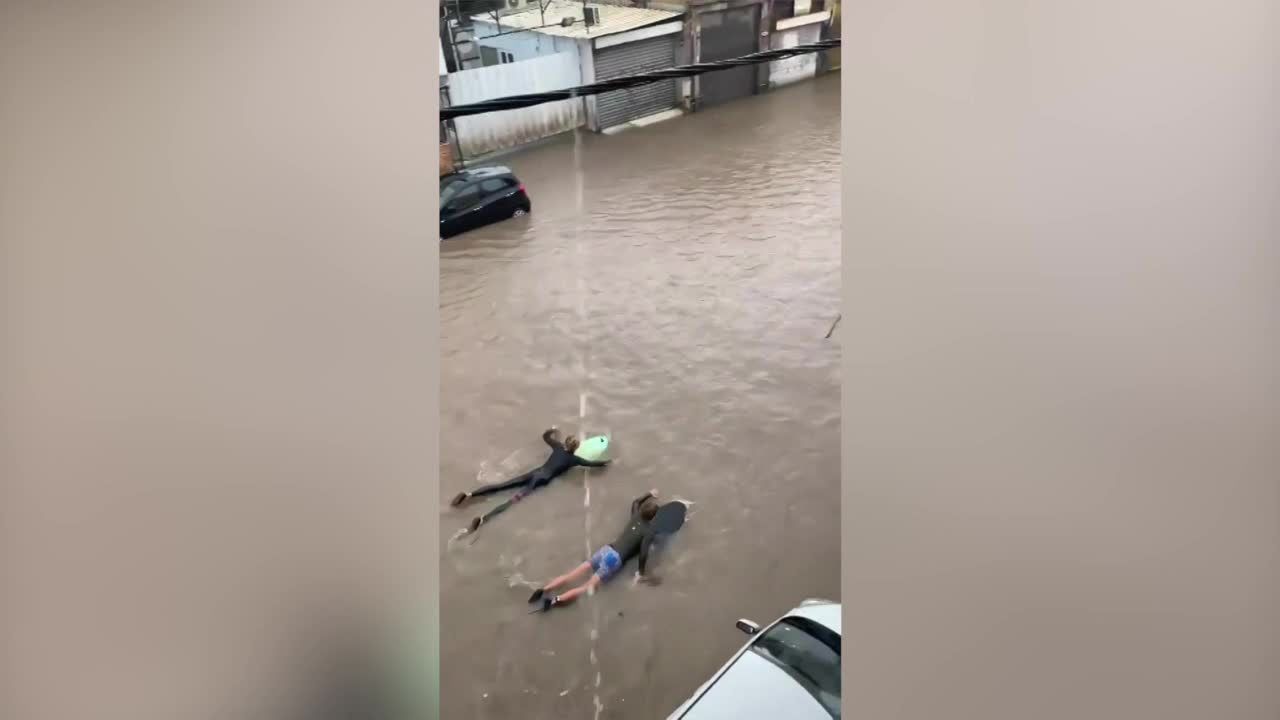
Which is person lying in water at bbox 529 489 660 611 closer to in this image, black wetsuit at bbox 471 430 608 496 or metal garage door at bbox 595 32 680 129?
black wetsuit at bbox 471 430 608 496

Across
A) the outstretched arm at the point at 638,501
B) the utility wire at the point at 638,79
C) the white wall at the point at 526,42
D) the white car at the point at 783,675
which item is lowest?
the white car at the point at 783,675

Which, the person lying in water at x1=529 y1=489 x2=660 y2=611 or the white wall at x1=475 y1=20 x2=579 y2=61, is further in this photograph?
the white wall at x1=475 y1=20 x2=579 y2=61

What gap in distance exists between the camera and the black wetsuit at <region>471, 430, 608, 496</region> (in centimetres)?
90

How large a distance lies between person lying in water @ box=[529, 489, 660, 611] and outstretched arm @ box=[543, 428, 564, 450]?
135mm

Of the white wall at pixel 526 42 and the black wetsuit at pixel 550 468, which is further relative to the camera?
the white wall at pixel 526 42

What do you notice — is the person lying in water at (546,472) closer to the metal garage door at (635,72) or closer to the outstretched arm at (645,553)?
the outstretched arm at (645,553)

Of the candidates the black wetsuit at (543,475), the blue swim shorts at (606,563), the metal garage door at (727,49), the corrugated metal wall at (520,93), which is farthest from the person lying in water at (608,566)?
the metal garage door at (727,49)

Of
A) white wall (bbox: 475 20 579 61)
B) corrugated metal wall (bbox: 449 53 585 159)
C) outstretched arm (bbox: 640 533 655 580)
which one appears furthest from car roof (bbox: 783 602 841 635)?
white wall (bbox: 475 20 579 61)

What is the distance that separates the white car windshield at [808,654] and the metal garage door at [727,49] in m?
0.77
